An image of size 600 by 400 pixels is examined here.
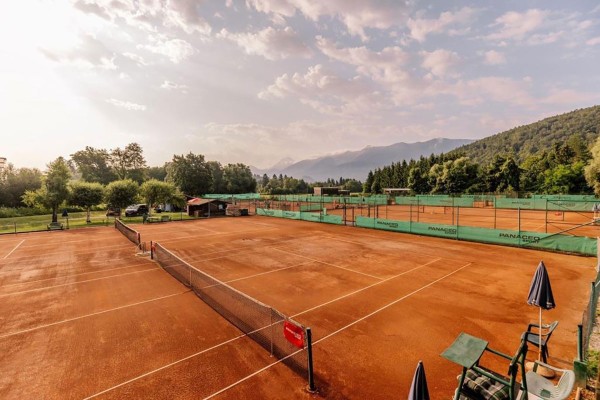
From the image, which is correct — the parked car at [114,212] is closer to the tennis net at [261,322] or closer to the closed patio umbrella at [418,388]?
the tennis net at [261,322]

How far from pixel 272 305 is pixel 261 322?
2386 millimetres

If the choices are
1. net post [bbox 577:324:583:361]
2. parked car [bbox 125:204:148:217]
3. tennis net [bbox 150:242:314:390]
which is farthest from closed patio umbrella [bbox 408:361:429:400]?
parked car [bbox 125:204:148:217]

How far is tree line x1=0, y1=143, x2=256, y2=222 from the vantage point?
4450 centimetres

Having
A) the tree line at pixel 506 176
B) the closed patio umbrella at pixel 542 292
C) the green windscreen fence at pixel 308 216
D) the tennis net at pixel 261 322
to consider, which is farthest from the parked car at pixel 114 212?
the tree line at pixel 506 176

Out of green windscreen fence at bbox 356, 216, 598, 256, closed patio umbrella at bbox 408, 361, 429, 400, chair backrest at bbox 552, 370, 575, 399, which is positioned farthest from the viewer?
green windscreen fence at bbox 356, 216, 598, 256

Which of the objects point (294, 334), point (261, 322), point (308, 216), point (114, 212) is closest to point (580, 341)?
point (294, 334)

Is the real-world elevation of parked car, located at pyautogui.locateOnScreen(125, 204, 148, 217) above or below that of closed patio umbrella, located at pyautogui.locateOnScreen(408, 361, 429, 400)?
below

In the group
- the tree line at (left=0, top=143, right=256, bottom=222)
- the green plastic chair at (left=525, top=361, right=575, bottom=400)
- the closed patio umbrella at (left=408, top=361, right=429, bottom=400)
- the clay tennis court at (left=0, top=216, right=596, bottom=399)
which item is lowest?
the clay tennis court at (left=0, top=216, right=596, bottom=399)

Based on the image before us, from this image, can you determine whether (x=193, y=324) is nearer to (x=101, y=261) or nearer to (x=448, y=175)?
(x=101, y=261)

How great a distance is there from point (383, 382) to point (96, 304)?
1355 centimetres

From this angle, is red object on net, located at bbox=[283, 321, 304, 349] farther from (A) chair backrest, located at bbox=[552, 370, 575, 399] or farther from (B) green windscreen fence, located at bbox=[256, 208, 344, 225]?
(B) green windscreen fence, located at bbox=[256, 208, 344, 225]

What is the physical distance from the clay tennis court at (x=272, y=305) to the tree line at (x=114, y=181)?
26.5 metres

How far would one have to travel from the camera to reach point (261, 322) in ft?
35.4

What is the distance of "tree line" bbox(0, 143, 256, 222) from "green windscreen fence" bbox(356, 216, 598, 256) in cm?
4574
